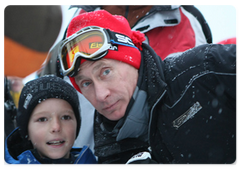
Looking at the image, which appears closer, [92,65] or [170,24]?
[92,65]

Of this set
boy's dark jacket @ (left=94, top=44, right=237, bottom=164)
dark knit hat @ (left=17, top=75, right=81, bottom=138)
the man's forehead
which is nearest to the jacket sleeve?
boy's dark jacket @ (left=94, top=44, right=237, bottom=164)

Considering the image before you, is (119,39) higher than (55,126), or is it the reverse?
(119,39)

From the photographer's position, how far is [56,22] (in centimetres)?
135

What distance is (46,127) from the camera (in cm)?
132

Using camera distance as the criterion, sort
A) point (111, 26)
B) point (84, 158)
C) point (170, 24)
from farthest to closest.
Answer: point (170, 24), point (84, 158), point (111, 26)

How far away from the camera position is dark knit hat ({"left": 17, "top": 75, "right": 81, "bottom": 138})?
4.45 feet

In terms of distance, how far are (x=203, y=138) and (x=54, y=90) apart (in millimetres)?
763

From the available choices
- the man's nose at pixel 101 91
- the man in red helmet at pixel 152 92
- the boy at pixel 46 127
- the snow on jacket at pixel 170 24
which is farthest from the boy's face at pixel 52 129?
the snow on jacket at pixel 170 24

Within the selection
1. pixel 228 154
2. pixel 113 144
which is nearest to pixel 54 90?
pixel 113 144

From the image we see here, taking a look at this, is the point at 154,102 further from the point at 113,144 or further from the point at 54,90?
the point at 54,90

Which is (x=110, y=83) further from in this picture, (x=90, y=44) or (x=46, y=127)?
(x=46, y=127)

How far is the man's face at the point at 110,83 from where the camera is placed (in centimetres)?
121

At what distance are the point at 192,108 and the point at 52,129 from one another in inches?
26.2

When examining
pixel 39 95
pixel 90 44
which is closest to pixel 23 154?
pixel 39 95
